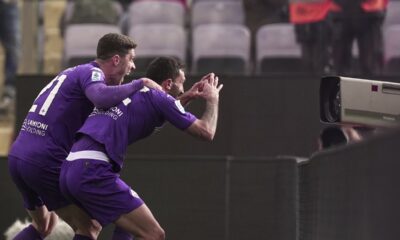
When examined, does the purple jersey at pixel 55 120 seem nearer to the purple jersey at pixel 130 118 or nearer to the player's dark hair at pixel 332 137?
the purple jersey at pixel 130 118

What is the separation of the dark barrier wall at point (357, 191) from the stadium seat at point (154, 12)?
6.32m

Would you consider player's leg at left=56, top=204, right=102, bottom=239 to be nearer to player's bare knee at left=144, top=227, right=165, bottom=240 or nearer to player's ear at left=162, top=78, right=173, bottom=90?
player's bare knee at left=144, top=227, right=165, bottom=240

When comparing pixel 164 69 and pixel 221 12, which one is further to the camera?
pixel 221 12

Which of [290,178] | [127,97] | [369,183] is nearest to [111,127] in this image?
[127,97]

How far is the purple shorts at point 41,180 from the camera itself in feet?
23.5

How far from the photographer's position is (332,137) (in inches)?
367

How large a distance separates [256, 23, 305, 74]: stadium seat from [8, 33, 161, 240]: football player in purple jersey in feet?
19.2

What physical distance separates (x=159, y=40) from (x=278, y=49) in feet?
4.23

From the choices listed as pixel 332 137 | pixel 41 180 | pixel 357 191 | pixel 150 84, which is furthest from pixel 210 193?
pixel 357 191

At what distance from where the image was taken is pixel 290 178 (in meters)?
9.51

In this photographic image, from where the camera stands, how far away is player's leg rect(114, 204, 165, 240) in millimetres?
6605

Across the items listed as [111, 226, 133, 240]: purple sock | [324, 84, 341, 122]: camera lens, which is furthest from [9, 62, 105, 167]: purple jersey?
[324, 84, 341, 122]: camera lens

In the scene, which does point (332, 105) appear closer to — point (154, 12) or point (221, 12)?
point (221, 12)

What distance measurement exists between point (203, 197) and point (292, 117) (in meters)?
1.51
